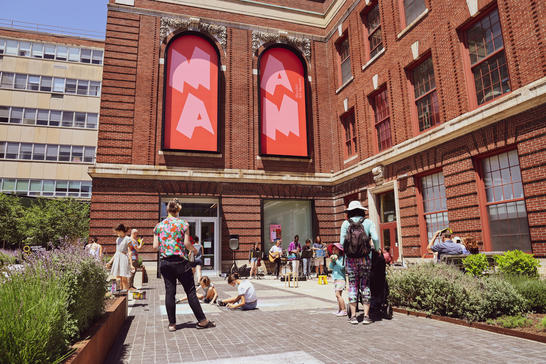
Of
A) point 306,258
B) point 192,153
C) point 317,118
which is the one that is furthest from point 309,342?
point 317,118

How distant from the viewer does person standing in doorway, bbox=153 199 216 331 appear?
609 centimetres

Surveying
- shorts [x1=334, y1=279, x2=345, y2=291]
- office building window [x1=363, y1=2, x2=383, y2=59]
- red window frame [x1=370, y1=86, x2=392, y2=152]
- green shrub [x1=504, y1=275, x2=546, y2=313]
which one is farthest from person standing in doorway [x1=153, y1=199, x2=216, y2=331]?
office building window [x1=363, y1=2, x2=383, y2=59]

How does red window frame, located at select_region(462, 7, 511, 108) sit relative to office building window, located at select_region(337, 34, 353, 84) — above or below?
below

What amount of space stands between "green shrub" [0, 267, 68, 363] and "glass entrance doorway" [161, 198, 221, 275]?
16.0 meters

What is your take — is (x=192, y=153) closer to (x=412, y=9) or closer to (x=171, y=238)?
(x=412, y=9)

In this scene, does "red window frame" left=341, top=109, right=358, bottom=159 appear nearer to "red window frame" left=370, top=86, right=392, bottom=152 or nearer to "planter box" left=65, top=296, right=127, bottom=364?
→ "red window frame" left=370, top=86, right=392, bottom=152

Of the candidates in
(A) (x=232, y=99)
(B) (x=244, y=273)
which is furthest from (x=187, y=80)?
(B) (x=244, y=273)

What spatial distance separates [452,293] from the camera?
264 inches

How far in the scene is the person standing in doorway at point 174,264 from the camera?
6.09m

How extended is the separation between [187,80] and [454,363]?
63.0 ft

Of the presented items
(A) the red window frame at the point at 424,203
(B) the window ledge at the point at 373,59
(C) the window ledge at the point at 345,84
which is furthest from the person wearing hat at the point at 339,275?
(C) the window ledge at the point at 345,84

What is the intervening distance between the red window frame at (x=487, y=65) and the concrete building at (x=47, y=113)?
3889 centimetres

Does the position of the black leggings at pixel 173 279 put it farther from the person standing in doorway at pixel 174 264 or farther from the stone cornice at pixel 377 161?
the stone cornice at pixel 377 161

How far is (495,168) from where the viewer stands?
39.9 feet
